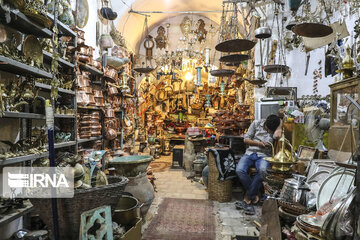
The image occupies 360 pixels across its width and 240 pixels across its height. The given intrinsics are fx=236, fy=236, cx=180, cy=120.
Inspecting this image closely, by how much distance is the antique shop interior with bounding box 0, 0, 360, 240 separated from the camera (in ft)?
5.97

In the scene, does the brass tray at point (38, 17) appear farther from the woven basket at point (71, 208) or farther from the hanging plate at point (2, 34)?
the woven basket at point (71, 208)

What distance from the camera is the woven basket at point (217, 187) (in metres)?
4.12

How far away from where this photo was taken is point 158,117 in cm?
1096

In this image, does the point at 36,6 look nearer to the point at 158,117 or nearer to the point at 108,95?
the point at 108,95

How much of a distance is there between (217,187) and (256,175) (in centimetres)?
72

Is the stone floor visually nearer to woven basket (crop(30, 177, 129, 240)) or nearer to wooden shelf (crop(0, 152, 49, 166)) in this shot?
woven basket (crop(30, 177, 129, 240))

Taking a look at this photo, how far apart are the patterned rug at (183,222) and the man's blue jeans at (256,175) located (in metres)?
0.69

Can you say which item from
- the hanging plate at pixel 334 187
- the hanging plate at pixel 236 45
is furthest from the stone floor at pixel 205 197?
the hanging plate at pixel 236 45

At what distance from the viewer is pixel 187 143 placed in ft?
22.8

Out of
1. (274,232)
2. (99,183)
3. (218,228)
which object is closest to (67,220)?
(99,183)

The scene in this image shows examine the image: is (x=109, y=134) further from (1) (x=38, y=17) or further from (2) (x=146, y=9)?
(2) (x=146, y=9)

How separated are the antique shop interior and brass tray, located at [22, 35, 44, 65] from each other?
12mm

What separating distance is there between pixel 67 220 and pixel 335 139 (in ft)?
7.81

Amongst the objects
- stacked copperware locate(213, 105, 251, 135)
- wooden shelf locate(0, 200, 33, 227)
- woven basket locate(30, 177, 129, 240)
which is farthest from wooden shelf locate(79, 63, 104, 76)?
stacked copperware locate(213, 105, 251, 135)
